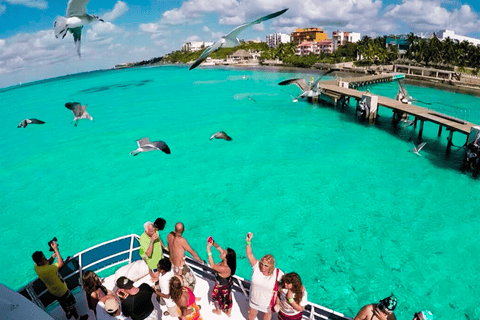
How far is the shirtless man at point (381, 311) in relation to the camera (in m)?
3.46

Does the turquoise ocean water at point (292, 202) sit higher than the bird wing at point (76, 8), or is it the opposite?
the bird wing at point (76, 8)

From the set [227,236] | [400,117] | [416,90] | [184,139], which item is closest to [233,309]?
[227,236]

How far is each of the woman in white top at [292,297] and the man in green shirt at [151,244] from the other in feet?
7.87

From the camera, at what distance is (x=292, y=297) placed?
3918 millimetres

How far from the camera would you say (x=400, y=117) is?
2536cm

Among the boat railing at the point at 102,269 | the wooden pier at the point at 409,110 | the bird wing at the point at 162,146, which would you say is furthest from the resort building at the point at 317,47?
the boat railing at the point at 102,269

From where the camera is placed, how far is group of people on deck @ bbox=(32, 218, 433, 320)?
3902 millimetres

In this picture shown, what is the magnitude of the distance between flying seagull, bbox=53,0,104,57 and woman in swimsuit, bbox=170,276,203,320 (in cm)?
576

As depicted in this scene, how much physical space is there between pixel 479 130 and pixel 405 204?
6480 mm

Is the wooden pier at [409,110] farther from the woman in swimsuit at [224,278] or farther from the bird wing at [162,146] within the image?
the woman in swimsuit at [224,278]

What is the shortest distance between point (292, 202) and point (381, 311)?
34.5 feet

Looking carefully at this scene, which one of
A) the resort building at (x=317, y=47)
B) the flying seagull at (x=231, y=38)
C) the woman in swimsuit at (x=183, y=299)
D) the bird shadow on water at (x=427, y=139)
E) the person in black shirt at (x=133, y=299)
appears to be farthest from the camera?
the resort building at (x=317, y=47)

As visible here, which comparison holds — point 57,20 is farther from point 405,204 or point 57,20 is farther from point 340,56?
point 340,56

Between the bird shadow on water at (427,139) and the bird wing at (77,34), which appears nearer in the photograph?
the bird wing at (77,34)
